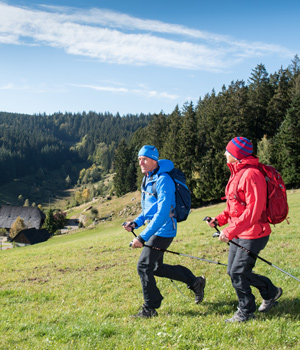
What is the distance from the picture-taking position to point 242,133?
Answer: 52125 millimetres

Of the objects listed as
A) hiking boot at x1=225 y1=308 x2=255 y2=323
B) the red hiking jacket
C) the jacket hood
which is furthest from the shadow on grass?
the jacket hood

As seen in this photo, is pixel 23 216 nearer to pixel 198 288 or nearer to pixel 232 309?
pixel 198 288

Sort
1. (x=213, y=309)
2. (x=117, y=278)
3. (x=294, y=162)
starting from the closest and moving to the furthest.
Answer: (x=213, y=309)
(x=117, y=278)
(x=294, y=162)

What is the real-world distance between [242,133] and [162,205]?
49777 mm

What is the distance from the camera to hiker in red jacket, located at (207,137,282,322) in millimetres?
4973

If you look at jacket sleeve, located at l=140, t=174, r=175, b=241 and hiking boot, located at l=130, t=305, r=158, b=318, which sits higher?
jacket sleeve, located at l=140, t=174, r=175, b=241

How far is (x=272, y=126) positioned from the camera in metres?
56.2

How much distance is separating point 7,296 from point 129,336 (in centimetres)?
522

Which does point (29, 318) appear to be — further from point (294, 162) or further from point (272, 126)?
point (272, 126)

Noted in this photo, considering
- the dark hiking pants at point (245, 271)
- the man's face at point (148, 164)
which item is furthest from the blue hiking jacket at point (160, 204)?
the dark hiking pants at point (245, 271)

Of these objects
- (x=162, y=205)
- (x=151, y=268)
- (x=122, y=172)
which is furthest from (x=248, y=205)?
(x=122, y=172)

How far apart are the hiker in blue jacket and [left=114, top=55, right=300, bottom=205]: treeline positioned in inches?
1731

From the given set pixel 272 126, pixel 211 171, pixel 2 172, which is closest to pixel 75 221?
pixel 211 171

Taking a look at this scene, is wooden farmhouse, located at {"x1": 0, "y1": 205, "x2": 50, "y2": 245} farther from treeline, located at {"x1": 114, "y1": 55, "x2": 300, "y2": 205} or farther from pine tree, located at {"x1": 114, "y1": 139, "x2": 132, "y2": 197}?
treeline, located at {"x1": 114, "y1": 55, "x2": 300, "y2": 205}
